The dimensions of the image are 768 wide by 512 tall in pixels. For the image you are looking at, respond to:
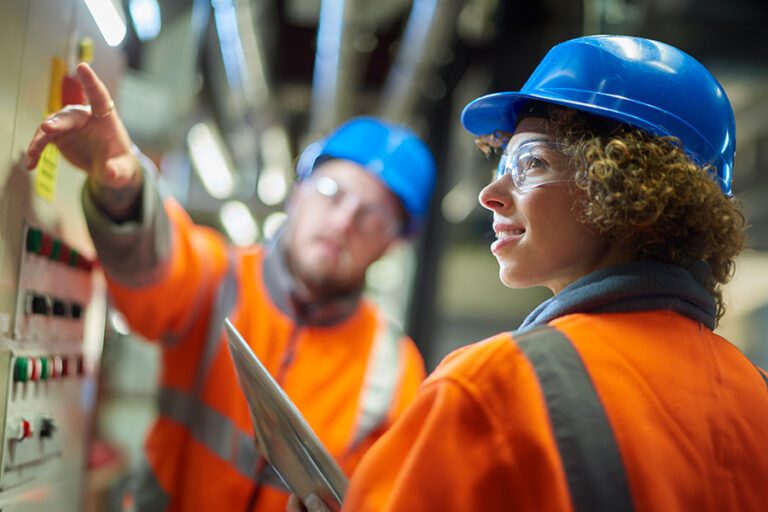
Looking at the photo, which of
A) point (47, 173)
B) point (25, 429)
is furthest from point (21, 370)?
point (47, 173)

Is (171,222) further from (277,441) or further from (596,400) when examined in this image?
(596,400)

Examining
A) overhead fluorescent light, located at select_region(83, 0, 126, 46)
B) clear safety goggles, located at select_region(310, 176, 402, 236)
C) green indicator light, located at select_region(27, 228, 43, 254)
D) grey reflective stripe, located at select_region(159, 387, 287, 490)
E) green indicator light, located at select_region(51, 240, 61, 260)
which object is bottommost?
grey reflective stripe, located at select_region(159, 387, 287, 490)

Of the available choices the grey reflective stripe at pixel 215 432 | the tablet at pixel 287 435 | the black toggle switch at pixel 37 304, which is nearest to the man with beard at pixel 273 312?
the grey reflective stripe at pixel 215 432

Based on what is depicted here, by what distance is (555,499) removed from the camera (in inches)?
36.8

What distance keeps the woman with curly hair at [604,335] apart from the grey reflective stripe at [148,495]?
114cm

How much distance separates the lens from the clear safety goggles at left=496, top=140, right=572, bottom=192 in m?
1.19

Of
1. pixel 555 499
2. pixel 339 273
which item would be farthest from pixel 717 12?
pixel 555 499

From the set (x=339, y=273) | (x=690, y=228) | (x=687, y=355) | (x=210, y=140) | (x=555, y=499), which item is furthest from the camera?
(x=210, y=140)

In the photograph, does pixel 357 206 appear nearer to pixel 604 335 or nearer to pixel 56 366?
pixel 56 366

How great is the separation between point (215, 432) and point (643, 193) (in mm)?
1267

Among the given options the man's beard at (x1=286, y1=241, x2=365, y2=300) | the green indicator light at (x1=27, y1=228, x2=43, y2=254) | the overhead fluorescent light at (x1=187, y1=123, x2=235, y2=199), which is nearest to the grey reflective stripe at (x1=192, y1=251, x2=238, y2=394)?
the man's beard at (x1=286, y1=241, x2=365, y2=300)

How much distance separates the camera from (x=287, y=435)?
1167 millimetres

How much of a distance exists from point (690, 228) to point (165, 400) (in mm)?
1408

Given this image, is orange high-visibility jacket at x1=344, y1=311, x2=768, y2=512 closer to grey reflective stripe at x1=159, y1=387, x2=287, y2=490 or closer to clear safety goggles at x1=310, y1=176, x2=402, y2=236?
grey reflective stripe at x1=159, y1=387, x2=287, y2=490
